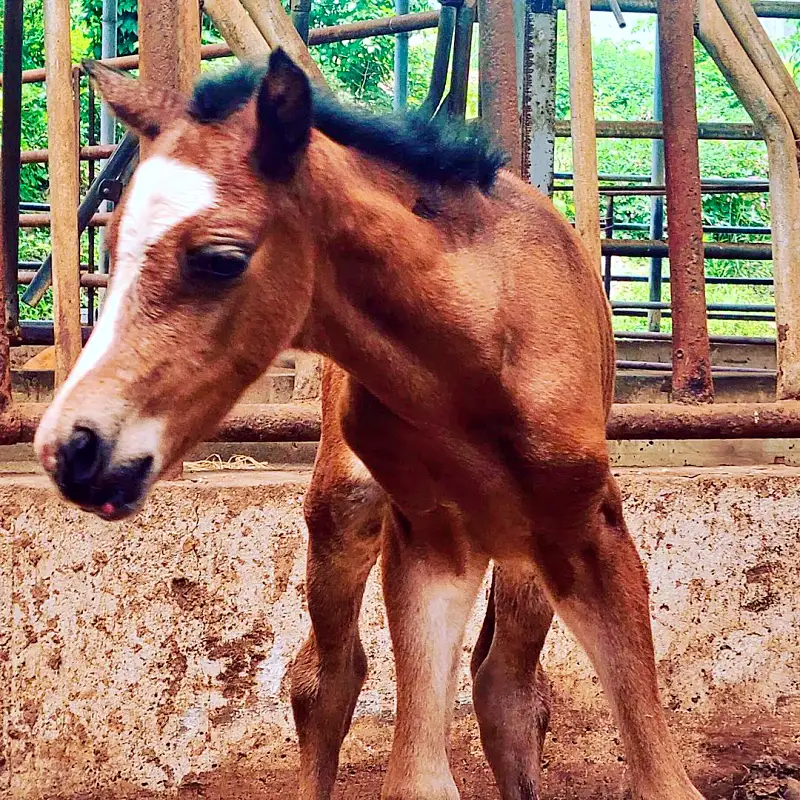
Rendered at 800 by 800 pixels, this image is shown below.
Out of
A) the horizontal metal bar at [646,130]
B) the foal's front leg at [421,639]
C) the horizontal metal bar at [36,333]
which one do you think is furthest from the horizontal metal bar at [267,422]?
the horizontal metal bar at [36,333]

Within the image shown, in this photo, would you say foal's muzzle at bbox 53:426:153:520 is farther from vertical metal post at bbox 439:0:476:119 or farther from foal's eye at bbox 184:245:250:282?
vertical metal post at bbox 439:0:476:119

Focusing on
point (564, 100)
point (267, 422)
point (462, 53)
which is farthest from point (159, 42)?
point (564, 100)

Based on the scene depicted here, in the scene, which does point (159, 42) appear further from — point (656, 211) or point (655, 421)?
point (656, 211)

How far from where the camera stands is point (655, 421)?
10.4 feet

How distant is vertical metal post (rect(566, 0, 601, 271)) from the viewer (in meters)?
3.21

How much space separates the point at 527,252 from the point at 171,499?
1.34m

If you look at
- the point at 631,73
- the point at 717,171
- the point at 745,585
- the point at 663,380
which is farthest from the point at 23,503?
the point at 631,73

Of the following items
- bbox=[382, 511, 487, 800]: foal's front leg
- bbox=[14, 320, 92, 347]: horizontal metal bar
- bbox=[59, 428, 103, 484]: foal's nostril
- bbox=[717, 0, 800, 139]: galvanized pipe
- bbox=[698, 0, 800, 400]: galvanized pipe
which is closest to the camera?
bbox=[59, 428, 103, 484]: foal's nostril

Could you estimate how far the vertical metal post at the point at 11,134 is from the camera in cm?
343

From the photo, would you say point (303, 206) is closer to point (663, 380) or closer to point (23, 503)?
point (23, 503)

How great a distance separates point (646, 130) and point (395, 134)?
302 cm

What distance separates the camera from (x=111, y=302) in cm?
162

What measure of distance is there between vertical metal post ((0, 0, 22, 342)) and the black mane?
1784 mm

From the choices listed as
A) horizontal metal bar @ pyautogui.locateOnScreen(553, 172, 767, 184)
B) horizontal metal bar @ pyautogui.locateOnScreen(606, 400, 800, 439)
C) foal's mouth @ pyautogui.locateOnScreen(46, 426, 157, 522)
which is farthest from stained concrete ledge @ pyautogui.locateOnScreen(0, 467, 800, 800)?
horizontal metal bar @ pyautogui.locateOnScreen(553, 172, 767, 184)
